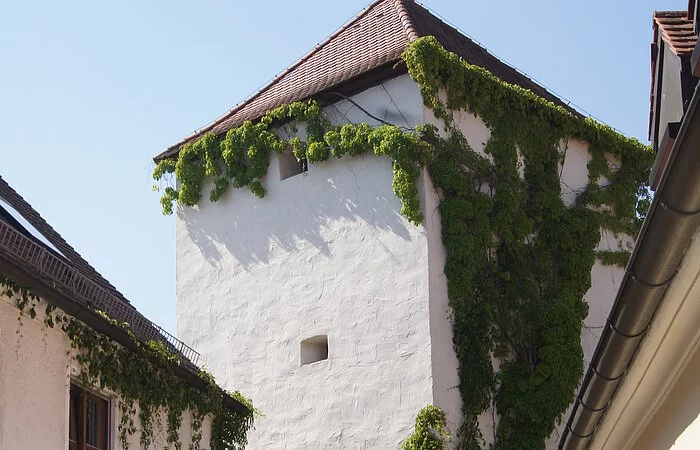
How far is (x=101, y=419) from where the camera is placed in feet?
53.0

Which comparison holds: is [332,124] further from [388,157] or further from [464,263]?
[464,263]

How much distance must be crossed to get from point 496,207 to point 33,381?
12.1 m

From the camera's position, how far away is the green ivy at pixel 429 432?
22.6 metres

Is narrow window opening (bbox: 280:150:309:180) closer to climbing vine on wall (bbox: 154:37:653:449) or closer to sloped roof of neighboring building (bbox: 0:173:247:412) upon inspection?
climbing vine on wall (bbox: 154:37:653:449)

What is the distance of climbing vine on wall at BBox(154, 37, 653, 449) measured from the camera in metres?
23.8

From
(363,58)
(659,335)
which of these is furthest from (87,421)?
(363,58)

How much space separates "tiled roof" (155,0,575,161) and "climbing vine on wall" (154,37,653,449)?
56 centimetres

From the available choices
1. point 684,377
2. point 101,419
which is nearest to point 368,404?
point 101,419

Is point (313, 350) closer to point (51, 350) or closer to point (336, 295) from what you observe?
point (336, 295)

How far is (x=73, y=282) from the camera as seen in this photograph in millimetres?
16156

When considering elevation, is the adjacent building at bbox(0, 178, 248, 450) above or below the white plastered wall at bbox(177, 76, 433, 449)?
below

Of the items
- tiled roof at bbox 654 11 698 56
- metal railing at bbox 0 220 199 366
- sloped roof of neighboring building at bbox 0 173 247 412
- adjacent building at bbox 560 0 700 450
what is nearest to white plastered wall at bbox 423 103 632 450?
A: sloped roof of neighboring building at bbox 0 173 247 412

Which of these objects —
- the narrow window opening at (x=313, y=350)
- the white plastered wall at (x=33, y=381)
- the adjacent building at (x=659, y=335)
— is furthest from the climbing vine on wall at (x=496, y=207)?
the adjacent building at (x=659, y=335)

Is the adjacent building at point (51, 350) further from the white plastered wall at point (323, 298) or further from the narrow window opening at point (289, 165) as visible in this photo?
the narrow window opening at point (289, 165)
